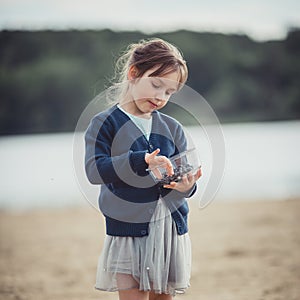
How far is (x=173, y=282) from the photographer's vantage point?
2908mm

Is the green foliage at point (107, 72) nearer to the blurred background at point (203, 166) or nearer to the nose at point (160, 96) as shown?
the blurred background at point (203, 166)

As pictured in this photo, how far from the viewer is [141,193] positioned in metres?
2.84

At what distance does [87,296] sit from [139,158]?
8.80 feet

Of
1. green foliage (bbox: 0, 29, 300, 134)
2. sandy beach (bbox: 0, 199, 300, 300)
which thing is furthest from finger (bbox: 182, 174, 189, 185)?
green foliage (bbox: 0, 29, 300, 134)

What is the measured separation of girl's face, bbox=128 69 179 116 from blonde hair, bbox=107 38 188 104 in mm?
22

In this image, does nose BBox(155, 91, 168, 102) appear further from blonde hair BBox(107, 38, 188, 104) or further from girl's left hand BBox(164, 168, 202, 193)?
girl's left hand BBox(164, 168, 202, 193)

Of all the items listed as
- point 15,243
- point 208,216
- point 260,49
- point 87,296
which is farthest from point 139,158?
point 260,49

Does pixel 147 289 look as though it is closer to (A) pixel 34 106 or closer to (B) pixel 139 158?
(B) pixel 139 158

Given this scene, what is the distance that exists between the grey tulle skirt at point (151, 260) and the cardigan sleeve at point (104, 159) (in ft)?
0.81

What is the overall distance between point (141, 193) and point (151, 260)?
285 mm

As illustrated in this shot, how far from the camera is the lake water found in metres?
12.3

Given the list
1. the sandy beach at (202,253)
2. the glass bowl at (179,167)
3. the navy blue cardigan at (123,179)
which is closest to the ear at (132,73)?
the navy blue cardigan at (123,179)

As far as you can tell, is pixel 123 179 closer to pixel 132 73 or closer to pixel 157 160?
pixel 157 160

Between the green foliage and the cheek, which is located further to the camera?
the green foliage
